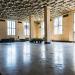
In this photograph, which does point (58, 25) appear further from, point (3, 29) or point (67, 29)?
point (3, 29)

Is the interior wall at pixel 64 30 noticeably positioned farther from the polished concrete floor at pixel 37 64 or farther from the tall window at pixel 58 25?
the polished concrete floor at pixel 37 64

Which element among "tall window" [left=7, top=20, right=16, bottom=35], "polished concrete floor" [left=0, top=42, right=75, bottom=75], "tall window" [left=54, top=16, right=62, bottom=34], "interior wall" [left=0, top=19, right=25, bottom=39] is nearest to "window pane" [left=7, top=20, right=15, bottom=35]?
"tall window" [left=7, top=20, right=16, bottom=35]

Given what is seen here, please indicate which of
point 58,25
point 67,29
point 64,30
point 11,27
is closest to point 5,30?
point 11,27

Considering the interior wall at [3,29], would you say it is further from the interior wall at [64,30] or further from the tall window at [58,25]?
the tall window at [58,25]

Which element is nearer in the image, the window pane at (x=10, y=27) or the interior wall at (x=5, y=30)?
the interior wall at (x=5, y=30)

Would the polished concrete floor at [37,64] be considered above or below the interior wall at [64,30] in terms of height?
below

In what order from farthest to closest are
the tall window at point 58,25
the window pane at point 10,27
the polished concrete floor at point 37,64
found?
the window pane at point 10,27, the tall window at point 58,25, the polished concrete floor at point 37,64

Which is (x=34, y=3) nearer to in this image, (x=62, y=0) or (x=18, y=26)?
(x=62, y=0)

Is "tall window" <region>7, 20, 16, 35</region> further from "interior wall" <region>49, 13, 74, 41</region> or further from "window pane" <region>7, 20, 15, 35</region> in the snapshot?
"interior wall" <region>49, 13, 74, 41</region>

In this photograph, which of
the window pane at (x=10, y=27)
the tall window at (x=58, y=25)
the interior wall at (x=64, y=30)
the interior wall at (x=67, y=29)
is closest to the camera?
the interior wall at (x=67, y=29)

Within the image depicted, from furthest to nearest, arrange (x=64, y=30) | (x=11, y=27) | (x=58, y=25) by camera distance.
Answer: (x=11, y=27) → (x=58, y=25) → (x=64, y=30)

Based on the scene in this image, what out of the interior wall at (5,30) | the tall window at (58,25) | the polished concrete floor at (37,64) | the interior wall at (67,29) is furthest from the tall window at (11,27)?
the polished concrete floor at (37,64)

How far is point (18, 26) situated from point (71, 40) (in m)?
16.9

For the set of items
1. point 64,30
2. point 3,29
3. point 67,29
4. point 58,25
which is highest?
point 58,25
